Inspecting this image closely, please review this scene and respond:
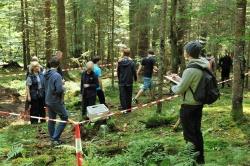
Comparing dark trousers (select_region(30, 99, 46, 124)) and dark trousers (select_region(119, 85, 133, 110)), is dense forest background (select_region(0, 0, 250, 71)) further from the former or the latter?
dark trousers (select_region(30, 99, 46, 124))

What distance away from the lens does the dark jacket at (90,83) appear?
11.7 m

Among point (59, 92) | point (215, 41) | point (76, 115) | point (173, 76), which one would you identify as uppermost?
point (215, 41)

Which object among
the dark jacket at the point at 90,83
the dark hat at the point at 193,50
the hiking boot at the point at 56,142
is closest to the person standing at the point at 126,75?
the dark jacket at the point at 90,83

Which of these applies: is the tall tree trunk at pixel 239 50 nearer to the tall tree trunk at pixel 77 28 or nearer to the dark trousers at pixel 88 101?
the dark trousers at pixel 88 101

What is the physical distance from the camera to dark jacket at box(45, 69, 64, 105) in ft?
30.7

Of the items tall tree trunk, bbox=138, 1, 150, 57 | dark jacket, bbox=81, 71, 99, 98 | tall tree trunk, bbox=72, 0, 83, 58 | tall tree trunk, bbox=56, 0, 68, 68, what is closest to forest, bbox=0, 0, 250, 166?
dark jacket, bbox=81, 71, 99, 98

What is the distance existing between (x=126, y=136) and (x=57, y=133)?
1.62 metres

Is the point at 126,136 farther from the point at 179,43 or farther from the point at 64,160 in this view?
the point at 179,43

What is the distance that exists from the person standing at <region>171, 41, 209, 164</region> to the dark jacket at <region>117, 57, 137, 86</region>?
21.2 feet

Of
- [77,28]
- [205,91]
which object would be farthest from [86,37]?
[205,91]

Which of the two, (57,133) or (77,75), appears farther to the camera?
(77,75)

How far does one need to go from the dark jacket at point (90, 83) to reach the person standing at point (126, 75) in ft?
4.68

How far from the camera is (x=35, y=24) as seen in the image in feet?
98.2

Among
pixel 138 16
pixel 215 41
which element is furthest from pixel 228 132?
pixel 138 16
